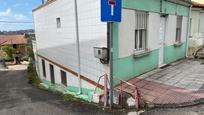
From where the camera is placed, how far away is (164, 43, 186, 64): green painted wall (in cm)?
901

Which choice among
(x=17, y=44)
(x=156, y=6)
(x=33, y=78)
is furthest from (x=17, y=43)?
(x=156, y=6)

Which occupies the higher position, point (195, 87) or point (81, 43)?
point (81, 43)

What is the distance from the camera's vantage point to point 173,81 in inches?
251

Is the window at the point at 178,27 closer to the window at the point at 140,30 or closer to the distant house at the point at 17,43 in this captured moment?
the window at the point at 140,30

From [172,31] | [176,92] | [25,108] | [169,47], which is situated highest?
[172,31]

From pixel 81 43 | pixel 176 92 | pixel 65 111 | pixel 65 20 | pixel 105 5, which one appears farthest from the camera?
pixel 65 20

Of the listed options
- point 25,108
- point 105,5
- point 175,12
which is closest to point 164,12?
point 175,12

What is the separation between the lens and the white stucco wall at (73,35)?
579 centimetres

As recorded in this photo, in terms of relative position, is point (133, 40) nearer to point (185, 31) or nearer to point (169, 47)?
point (169, 47)

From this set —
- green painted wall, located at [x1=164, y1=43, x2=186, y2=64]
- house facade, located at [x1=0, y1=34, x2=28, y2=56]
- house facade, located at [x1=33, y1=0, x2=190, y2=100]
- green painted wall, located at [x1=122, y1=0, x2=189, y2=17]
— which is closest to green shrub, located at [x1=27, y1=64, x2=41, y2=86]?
house facade, located at [x1=33, y1=0, x2=190, y2=100]

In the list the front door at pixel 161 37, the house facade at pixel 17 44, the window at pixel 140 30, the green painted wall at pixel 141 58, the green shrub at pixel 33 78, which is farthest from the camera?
the house facade at pixel 17 44

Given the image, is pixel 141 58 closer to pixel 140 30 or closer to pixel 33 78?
pixel 140 30

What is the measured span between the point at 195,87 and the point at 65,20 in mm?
5719

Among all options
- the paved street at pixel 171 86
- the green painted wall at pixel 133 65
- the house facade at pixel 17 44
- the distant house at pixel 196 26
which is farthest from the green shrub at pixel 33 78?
the house facade at pixel 17 44
